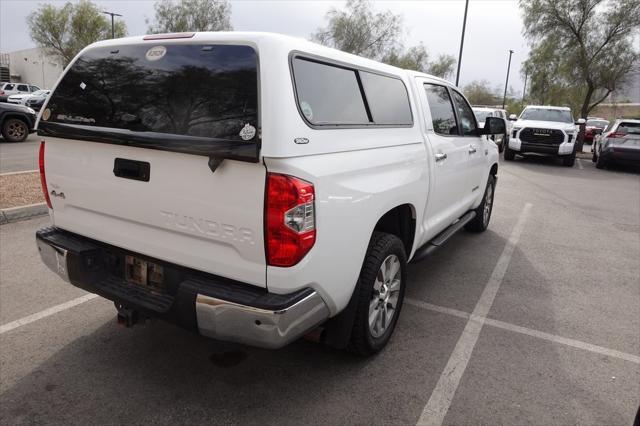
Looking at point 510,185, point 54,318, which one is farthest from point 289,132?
point 510,185

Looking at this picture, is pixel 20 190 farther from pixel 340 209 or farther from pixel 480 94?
pixel 480 94

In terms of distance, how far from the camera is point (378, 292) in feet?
9.93

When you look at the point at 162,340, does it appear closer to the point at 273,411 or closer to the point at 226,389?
the point at 226,389

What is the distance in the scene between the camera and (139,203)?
248 centimetres

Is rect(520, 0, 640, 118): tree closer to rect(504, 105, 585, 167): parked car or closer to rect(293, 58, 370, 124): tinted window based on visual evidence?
rect(504, 105, 585, 167): parked car

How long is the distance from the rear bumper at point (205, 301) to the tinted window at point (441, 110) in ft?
7.53

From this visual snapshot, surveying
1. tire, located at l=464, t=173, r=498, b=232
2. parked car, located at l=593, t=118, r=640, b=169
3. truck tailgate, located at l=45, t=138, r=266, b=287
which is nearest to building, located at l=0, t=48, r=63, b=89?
parked car, located at l=593, t=118, r=640, b=169

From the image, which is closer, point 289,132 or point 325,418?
point 289,132

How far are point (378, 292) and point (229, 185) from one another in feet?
4.39

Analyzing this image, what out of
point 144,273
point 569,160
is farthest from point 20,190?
point 569,160

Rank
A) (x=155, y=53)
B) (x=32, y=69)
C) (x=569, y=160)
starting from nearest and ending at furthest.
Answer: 1. (x=155, y=53)
2. (x=569, y=160)
3. (x=32, y=69)

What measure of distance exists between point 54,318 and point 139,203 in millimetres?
1660

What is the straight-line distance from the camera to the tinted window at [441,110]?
402 cm

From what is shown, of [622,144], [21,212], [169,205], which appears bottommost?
[21,212]
